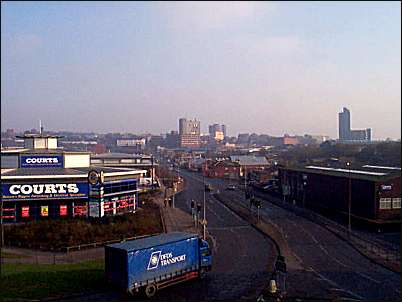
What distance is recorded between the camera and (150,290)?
10156 millimetres

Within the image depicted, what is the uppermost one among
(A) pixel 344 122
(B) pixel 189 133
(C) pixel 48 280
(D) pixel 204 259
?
(A) pixel 344 122

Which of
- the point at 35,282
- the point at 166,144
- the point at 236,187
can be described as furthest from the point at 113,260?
the point at 166,144

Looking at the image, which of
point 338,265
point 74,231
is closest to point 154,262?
point 338,265

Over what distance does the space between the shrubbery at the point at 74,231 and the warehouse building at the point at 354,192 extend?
9039 mm

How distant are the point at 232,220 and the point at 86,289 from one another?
472 inches

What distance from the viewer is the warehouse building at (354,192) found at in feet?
66.2

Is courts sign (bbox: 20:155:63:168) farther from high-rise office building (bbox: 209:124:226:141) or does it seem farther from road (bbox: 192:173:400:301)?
high-rise office building (bbox: 209:124:226:141)

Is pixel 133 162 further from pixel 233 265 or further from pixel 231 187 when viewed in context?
pixel 233 265

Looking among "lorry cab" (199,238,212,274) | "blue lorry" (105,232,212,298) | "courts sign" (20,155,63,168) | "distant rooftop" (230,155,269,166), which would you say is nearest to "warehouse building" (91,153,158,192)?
"distant rooftop" (230,155,269,166)

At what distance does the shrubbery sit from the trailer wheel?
5.82 m

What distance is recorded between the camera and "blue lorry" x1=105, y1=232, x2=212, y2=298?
992 cm

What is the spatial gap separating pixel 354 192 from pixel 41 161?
1435 centimetres

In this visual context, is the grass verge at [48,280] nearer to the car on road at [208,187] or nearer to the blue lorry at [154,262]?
the blue lorry at [154,262]

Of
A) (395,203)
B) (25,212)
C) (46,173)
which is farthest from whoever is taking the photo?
(395,203)
